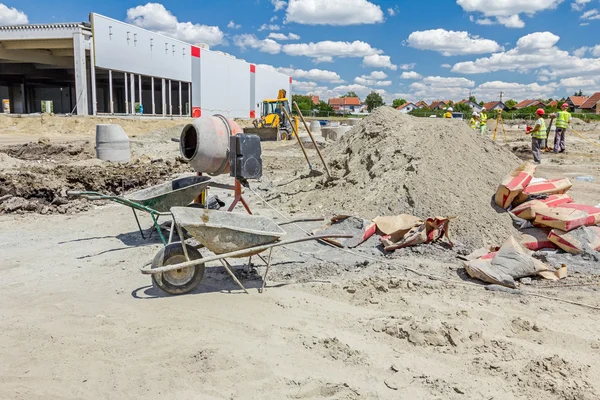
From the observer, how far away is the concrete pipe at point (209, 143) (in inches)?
246

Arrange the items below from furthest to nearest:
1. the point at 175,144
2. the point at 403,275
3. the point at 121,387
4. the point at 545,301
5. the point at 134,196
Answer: the point at 175,144 < the point at 134,196 < the point at 403,275 < the point at 545,301 < the point at 121,387

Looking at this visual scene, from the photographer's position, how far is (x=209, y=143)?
6.28 meters

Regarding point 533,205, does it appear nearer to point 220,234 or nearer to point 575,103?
point 220,234

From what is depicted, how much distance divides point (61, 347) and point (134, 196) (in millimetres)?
2925

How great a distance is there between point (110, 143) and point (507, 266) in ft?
38.4

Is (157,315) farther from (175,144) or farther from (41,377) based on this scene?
(175,144)

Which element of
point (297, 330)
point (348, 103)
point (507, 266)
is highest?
point (348, 103)

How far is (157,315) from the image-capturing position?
394cm

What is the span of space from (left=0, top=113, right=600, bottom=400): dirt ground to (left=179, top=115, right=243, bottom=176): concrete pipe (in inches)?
56.0

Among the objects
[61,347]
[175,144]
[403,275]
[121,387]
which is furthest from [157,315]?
[175,144]

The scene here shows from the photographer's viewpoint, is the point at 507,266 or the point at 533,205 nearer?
the point at 507,266

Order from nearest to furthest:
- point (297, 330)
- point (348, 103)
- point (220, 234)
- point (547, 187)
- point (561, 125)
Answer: point (297, 330)
point (220, 234)
point (547, 187)
point (561, 125)
point (348, 103)

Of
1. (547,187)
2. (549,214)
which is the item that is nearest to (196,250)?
(549,214)

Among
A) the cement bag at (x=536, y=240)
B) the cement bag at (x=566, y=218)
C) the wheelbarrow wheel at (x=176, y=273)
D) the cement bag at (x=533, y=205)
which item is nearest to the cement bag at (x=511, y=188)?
the cement bag at (x=533, y=205)
